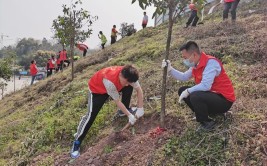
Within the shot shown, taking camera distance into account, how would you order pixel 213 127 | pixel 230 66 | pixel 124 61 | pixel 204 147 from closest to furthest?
pixel 204 147, pixel 213 127, pixel 230 66, pixel 124 61

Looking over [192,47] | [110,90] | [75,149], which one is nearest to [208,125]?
[192,47]

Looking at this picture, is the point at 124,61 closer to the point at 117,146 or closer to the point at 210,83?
the point at 117,146

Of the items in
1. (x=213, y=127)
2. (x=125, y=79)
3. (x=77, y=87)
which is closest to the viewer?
(x=213, y=127)

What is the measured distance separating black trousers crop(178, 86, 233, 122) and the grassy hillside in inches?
9.1

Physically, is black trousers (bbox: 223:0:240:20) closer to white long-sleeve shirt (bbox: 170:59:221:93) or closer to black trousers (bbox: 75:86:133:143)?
black trousers (bbox: 75:86:133:143)

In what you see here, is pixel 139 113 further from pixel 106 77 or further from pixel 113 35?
pixel 113 35

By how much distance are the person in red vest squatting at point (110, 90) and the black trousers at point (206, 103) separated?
0.92 metres

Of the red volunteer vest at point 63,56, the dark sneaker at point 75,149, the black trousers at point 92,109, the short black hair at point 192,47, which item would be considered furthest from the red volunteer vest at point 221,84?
the red volunteer vest at point 63,56

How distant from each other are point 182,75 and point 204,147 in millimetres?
1084

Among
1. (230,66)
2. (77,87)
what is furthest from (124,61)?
(230,66)

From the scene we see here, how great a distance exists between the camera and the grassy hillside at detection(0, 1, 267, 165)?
3820 mm

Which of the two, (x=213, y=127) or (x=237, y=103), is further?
(x=237, y=103)

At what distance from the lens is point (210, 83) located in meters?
3.88

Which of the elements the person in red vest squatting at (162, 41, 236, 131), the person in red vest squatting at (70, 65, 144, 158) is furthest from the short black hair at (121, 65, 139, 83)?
the person in red vest squatting at (162, 41, 236, 131)
